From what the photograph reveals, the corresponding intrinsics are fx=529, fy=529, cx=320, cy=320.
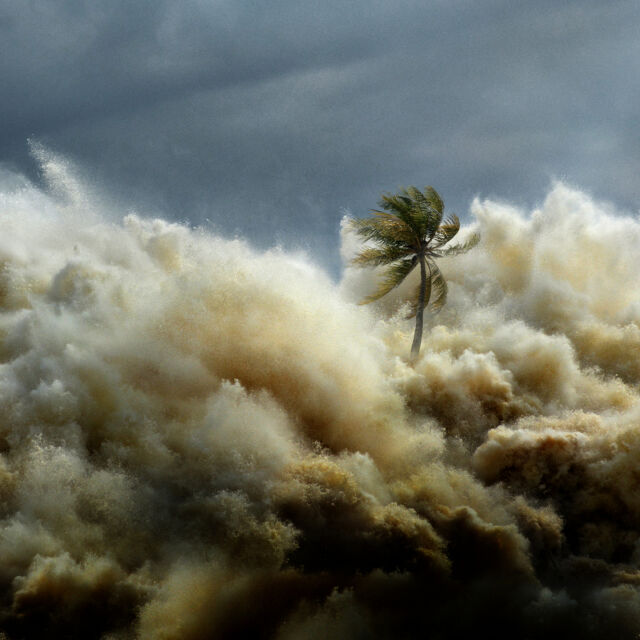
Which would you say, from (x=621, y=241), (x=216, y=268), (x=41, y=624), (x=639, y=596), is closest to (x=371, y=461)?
(x=639, y=596)

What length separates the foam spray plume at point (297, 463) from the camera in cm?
1253

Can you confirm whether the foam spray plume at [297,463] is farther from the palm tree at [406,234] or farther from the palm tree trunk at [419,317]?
the palm tree at [406,234]

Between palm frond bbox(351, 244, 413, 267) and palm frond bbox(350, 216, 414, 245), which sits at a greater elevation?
palm frond bbox(350, 216, 414, 245)

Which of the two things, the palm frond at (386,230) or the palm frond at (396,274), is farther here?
the palm frond at (396,274)

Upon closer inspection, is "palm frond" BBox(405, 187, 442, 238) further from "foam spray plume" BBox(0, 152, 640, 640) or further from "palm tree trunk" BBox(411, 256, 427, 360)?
"foam spray plume" BBox(0, 152, 640, 640)

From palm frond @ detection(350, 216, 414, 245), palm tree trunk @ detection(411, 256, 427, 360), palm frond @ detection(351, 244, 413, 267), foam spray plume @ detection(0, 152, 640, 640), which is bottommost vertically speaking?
foam spray plume @ detection(0, 152, 640, 640)

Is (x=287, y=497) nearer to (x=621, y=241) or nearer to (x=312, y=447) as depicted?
(x=312, y=447)

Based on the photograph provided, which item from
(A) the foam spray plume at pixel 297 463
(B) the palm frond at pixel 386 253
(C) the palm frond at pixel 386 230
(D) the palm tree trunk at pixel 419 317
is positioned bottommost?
(A) the foam spray plume at pixel 297 463

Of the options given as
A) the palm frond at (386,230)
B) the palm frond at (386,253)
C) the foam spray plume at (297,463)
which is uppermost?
the palm frond at (386,230)

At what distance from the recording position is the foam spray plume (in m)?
12.5

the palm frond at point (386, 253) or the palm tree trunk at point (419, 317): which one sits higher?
the palm frond at point (386, 253)

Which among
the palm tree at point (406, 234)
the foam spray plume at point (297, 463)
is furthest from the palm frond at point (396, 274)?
the foam spray plume at point (297, 463)

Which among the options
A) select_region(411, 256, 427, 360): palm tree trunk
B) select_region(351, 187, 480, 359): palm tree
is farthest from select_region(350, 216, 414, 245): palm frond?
select_region(411, 256, 427, 360): palm tree trunk

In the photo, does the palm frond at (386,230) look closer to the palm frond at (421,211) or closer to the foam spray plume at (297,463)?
the palm frond at (421,211)
